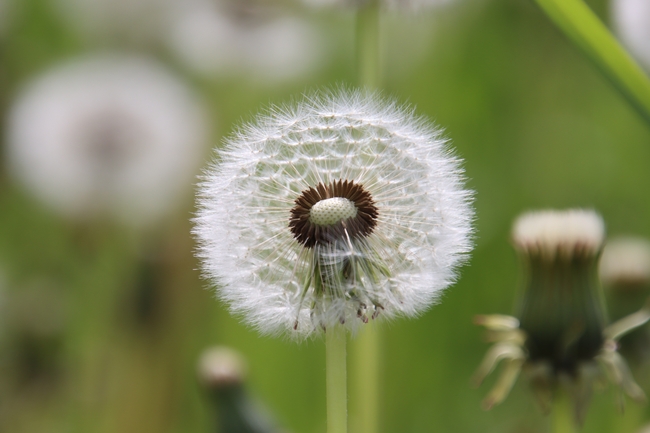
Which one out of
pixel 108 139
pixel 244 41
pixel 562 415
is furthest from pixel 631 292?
pixel 244 41

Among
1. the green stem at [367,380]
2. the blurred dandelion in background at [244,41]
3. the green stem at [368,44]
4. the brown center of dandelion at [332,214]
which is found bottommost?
the green stem at [367,380]

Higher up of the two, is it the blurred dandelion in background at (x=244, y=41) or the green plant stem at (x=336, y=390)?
the blurred dandelion in background at (x=244, y=41)

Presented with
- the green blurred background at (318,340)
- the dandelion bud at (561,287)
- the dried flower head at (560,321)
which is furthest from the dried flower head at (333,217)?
the green blurred background at (318,340)

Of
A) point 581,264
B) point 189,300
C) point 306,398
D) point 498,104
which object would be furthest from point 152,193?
point 581,264

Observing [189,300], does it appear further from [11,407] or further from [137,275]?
[11,407]

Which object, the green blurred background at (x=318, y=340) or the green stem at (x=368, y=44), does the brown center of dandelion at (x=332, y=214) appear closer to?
the green stem at (x=368, y=44)

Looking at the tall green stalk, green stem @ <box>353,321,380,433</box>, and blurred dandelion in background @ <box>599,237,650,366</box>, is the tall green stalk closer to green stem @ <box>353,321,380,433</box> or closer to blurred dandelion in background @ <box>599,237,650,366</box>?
green stem @ <box>353,321,380,433</box>
